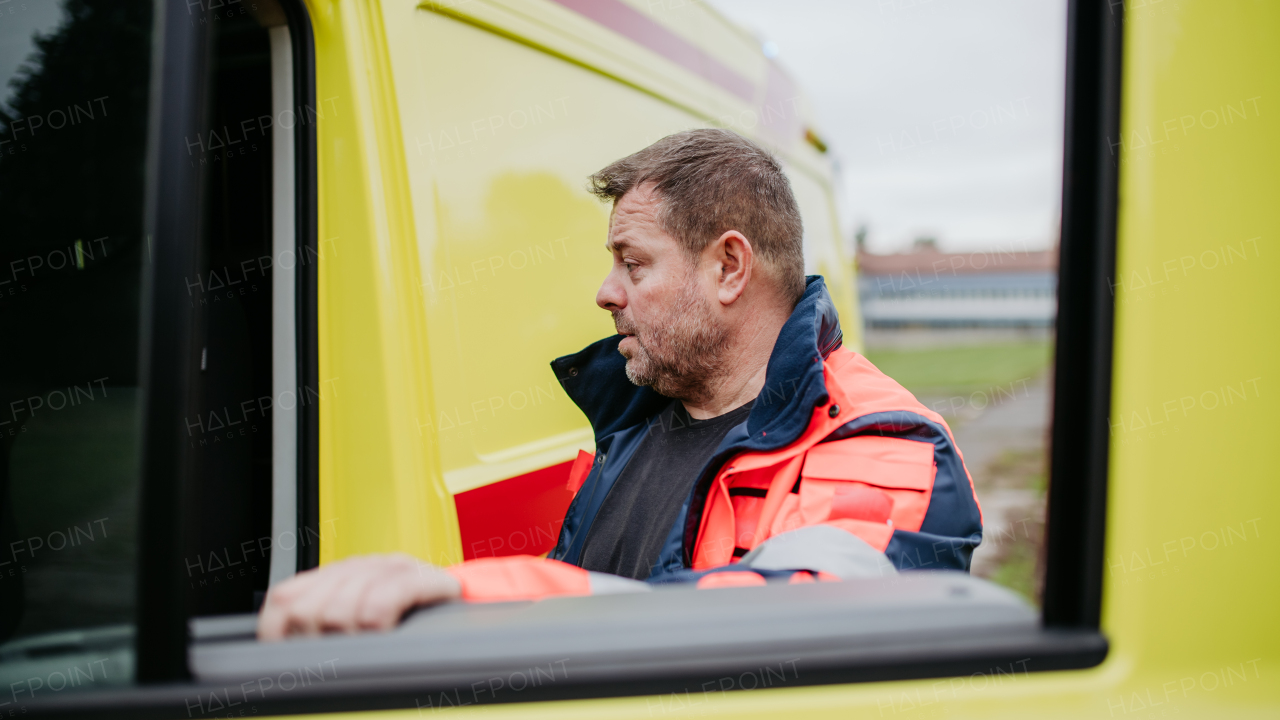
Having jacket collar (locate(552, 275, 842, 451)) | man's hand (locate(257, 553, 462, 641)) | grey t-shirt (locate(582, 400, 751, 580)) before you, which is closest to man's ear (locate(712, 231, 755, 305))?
jacket collar (locate(552, 275, 842, 451))

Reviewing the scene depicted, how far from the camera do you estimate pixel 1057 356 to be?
808 millimetres

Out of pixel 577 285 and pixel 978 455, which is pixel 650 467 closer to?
pixel 577 285

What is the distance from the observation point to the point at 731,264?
2.00m

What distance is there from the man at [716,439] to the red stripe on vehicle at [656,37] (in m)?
0.52

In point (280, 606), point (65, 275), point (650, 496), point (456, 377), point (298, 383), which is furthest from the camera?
point (650, 496)

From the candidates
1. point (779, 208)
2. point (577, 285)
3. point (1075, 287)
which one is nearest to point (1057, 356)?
point (1075, 287)

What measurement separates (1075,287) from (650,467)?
1322 millimetres

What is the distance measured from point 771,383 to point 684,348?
377mm

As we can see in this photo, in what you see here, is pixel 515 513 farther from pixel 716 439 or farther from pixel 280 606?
pixel 280 606

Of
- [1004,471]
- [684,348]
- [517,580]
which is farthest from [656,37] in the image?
[1004,471]

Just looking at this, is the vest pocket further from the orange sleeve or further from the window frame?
the window frame

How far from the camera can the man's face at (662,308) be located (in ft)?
6.49

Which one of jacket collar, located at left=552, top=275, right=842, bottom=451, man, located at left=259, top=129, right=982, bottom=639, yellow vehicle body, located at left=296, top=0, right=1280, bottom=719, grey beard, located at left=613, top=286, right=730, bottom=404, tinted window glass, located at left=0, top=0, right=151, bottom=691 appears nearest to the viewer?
yellow vehicle body, located at left=296, top=0, right=1280, bottom=719

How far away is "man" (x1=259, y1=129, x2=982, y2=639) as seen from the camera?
1.03 m
